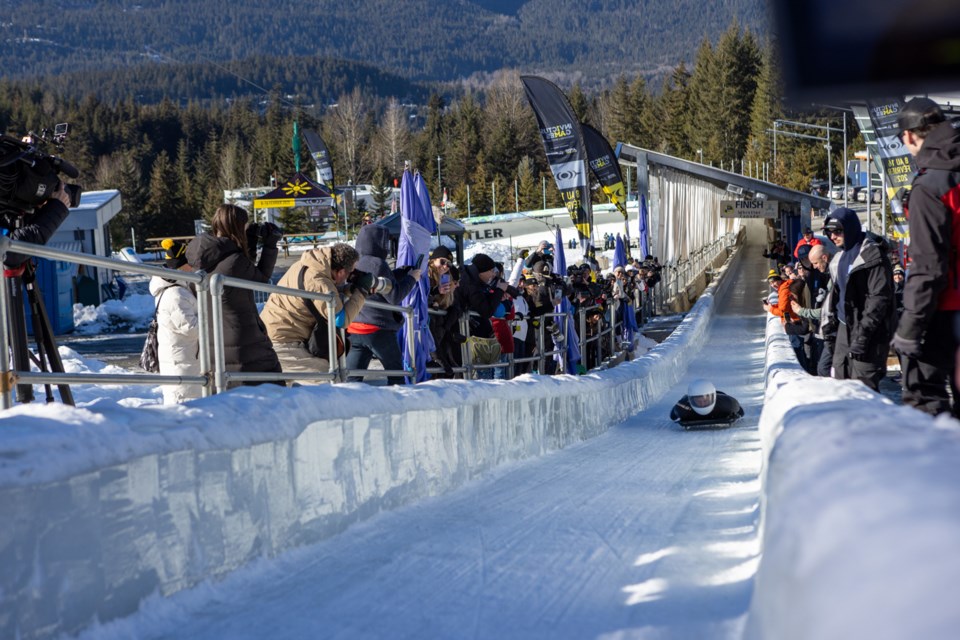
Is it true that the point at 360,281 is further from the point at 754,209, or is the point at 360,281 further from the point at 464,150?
the point at 464,150

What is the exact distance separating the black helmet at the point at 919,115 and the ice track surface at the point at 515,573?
164cm

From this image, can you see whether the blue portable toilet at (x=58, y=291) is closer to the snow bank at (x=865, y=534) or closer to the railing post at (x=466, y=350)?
the railing post at (x=466, y=350)

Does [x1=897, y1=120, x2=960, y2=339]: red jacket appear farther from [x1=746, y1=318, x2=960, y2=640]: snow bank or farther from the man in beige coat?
the man in beige coat

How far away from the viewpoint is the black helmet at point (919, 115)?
427 cm

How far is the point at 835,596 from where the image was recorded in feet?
5.19

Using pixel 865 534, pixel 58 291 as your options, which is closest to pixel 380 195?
pixel 58 291

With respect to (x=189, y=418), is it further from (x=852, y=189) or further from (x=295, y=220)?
(x=852, y=189)

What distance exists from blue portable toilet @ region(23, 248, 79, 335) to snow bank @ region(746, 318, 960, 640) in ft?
71.6

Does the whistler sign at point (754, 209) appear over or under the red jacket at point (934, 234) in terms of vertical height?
under

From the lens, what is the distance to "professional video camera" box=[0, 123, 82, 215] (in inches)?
166

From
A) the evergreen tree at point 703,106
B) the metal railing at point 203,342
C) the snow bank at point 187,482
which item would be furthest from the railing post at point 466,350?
the evergreen tree at point 703,106

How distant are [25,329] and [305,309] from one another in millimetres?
2123

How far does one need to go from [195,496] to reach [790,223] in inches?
1581

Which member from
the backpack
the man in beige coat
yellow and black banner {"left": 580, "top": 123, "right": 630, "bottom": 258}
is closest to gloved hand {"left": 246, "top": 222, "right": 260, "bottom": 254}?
the man in beige coat
